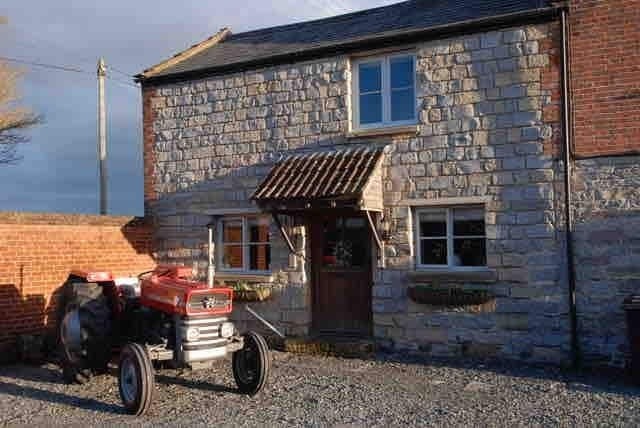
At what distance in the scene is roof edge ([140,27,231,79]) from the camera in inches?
492

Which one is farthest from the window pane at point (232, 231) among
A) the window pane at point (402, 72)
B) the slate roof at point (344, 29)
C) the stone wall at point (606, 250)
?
the stone wall at point (606, 250)

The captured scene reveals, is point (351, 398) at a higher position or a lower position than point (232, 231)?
lower

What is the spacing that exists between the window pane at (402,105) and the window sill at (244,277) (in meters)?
3.47

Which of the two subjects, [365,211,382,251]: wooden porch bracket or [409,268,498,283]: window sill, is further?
[365,211,382,251]: wooden porch bracket

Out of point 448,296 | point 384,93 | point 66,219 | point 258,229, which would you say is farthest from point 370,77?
point 66,219

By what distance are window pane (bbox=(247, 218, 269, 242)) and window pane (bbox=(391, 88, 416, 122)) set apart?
9.64ft

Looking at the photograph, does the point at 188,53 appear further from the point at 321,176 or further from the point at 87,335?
the point at 87,335

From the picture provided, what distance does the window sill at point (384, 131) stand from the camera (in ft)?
33.1

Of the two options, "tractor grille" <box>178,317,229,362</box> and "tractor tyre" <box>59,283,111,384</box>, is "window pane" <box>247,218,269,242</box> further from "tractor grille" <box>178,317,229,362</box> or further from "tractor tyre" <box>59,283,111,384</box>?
"tractor grille" <box>178,317,229,362</box>

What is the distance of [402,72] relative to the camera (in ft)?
34.3

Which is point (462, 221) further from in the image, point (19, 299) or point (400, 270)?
point (19, 299)

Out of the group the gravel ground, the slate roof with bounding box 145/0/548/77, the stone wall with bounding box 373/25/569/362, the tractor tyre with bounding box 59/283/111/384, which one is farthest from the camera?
the slate roof with bounding box 145/0/548/77

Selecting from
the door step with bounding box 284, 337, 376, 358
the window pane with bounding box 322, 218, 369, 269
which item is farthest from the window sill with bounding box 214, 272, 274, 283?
the door step with bounding box 284, 337, 376, 358

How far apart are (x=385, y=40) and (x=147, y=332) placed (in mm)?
5757
